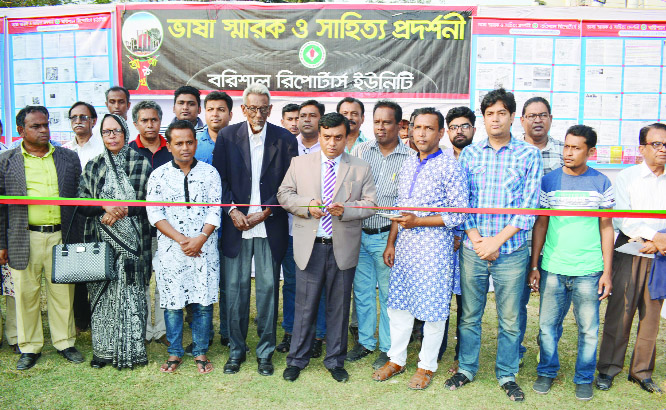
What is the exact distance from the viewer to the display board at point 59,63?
6.05m

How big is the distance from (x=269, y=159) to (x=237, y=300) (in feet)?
3.68

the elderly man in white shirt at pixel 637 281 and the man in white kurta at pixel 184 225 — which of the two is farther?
the man in white kurta at pixel 184 225

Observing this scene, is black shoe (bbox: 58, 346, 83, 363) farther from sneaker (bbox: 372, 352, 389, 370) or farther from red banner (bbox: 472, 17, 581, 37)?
red banner (bbox: 472, 17, 581, 37)

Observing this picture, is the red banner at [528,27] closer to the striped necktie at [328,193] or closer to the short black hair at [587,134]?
the short black hair at [587,134]

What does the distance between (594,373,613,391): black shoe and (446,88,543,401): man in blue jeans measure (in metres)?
0.66

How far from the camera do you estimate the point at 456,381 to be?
12.1 feet

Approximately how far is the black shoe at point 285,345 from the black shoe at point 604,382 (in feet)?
7.98

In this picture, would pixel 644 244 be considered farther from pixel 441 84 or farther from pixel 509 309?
pixel 441 84

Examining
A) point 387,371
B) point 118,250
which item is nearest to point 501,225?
point 387,371

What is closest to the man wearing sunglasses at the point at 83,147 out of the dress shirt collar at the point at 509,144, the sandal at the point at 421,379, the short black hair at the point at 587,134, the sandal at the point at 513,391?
the sandal at the point at 421,379

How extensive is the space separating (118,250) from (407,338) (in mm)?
2309

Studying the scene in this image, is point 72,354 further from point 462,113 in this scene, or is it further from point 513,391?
point 462,113

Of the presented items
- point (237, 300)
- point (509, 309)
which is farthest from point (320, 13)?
Answer: point (509, 309)

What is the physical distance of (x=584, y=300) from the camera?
3.52 metres
